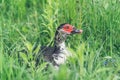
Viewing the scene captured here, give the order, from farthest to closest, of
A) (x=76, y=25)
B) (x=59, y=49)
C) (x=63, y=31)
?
(x=76, y=25) < (x=63, y=31) < (x=59, y=49)

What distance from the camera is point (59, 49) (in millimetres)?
5777

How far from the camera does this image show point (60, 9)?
6.45 metres

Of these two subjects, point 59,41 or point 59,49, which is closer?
point 59,49

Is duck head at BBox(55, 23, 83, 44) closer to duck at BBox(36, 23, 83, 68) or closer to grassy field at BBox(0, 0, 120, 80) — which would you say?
duck at BBox(36, 23, 83, 68)

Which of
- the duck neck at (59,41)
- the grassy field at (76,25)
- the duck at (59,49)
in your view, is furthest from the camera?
the grassy field at (76,25)

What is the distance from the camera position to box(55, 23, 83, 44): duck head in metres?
5.90

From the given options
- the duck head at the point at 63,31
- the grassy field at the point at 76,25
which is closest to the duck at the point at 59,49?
the duck head at the point at 63,31

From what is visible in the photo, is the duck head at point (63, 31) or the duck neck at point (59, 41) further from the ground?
the duck head at point (63, 31)

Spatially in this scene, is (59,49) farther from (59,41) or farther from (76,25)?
(76,25)

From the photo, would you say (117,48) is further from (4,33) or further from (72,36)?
(4,33)

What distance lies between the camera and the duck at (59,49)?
5500mm

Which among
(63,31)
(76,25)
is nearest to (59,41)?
(63,31)

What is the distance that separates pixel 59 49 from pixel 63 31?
265mm

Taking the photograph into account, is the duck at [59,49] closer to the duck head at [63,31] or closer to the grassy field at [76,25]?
the duck head at [63,31]
